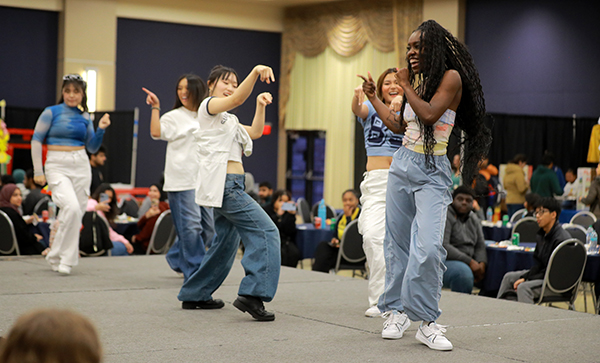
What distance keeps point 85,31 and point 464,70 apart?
11825 millimetres

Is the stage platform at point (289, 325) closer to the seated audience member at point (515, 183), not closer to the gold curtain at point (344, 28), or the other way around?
the seated audience member at point (515, 183)

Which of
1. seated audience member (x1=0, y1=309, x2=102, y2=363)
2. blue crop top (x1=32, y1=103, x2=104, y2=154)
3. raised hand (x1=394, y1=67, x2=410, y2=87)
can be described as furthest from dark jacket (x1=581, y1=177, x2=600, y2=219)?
seated audience member (x1=0, y1=309, x2=102, y2=363)

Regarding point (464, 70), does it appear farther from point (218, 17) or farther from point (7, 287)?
point (218, 17)

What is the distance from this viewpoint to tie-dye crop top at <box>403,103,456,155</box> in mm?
2939

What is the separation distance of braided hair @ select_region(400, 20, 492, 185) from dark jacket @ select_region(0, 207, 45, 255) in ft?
15.0

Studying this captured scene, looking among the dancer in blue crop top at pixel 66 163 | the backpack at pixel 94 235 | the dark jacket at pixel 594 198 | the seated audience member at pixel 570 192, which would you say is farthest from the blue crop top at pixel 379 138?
the seated audience member at pixel 570 192

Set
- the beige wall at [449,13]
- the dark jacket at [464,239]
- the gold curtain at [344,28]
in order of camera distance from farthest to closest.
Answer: the gold curtain at [344,28] → the beige wall at [449,13] → the dark jacket at [464,239]

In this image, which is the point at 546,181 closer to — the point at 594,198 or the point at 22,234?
the point at 594,198

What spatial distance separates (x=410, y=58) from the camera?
2979 millimetres

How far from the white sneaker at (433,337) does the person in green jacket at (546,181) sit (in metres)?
8.31

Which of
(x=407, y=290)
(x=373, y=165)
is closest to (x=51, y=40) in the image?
(x=373, y=165)

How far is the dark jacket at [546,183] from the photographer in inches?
423

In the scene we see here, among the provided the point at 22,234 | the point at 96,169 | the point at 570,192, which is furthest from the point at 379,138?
the point at 570,192

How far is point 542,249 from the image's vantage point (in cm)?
522
